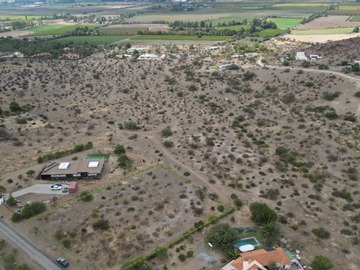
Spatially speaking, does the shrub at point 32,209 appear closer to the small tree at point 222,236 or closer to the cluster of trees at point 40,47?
the small tree at point 222,236

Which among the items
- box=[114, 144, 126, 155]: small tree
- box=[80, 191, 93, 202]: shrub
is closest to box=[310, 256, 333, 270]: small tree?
box=[80, 191, 93, 202]: shrub

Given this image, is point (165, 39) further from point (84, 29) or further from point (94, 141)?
point (94, 141)

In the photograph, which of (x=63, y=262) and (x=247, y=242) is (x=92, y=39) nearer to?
(x=63, y=262)

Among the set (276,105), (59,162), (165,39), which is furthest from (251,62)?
(59,162)

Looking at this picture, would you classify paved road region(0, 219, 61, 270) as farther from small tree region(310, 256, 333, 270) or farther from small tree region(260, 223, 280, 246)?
small tree region(310, 256, 333, 270)

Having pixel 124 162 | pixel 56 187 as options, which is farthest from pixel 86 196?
pixel 124 162

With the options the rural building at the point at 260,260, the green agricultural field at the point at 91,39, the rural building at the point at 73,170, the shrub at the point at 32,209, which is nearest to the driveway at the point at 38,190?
the rural building at the point at 73,170
